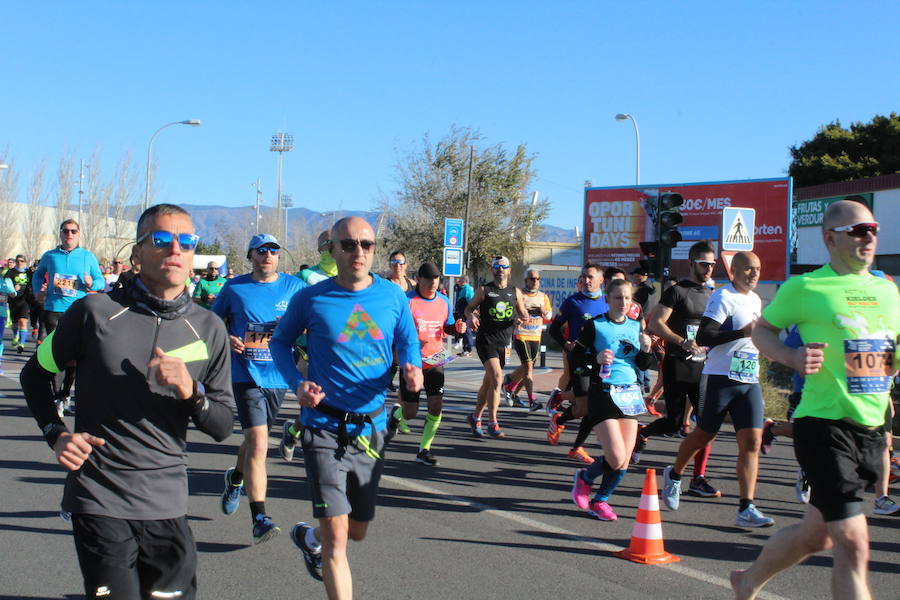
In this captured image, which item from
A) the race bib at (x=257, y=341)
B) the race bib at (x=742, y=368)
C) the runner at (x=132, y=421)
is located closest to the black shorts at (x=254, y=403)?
the race bib at (x=257, y=341)

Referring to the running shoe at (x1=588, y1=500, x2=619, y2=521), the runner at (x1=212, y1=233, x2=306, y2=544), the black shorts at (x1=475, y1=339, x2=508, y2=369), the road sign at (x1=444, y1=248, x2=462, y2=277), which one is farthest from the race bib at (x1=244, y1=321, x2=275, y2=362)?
the road sign at (x1=444, y1=248, x2=462, y2=277)

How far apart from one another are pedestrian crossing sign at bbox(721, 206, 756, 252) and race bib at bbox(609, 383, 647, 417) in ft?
20.6

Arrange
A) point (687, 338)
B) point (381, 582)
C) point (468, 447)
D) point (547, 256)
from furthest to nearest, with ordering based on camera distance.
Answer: point (547, 256), point (468, 447), point (687, 338), point (381, 582)

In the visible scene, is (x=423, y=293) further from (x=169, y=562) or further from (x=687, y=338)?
(x=169, y=562)

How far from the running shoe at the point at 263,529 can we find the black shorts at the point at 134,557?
2.68 meters

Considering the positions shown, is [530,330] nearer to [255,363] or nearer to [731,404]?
[731,404]

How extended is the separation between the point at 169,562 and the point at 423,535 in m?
3.28

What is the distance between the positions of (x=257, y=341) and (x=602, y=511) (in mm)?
2706

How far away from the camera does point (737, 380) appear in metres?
6.71

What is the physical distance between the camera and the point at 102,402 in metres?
3.16

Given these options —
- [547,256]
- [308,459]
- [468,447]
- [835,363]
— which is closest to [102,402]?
[308,459]

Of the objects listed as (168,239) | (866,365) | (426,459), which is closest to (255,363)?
(426,459)

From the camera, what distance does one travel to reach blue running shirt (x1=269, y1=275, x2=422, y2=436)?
448 cm

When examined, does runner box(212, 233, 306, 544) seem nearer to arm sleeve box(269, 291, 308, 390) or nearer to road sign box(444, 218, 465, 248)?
arm sleeve box(269, 291, 308, 390)
